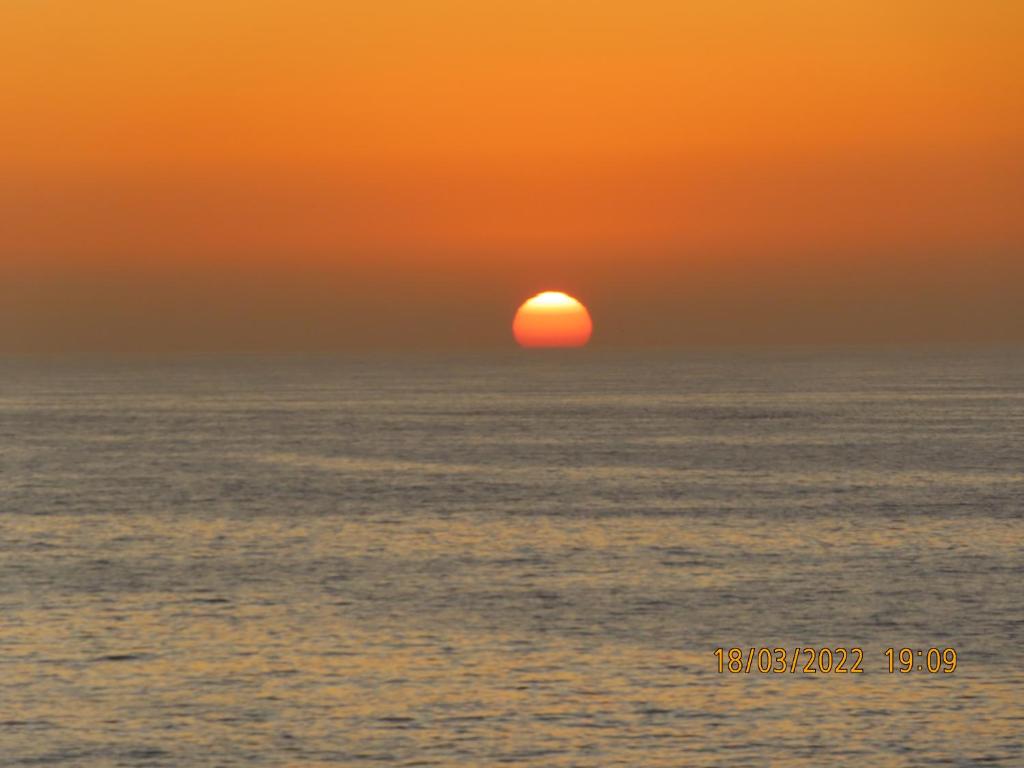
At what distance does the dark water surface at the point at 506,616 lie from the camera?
37312 mm

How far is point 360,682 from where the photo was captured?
1666 inches

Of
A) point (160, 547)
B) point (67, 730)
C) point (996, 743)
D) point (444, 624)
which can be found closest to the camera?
point (996, 743)

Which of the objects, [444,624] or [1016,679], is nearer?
[1016,679]

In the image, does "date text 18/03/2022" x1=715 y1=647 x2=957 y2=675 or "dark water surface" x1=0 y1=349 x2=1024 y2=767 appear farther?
"date text 18/03/2022" x1=715 y1=647 x2=957 y2=675

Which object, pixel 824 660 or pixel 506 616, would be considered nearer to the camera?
pixel 824 660

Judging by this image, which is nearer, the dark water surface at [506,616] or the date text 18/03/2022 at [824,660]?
the dark water surface at [506,616]

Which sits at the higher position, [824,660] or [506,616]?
[506,616]

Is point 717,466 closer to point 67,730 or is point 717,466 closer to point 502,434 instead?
point 502,434

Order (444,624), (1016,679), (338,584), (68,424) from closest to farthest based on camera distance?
(1016,679)
(444,624)
(338,584)
(68,424)

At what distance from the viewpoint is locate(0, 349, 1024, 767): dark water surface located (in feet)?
122

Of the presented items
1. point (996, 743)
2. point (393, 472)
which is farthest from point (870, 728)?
point (393, 472)

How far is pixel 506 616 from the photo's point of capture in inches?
1998

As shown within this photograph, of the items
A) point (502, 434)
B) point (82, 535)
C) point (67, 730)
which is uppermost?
point (502, 434)

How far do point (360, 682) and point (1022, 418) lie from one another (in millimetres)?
147778
